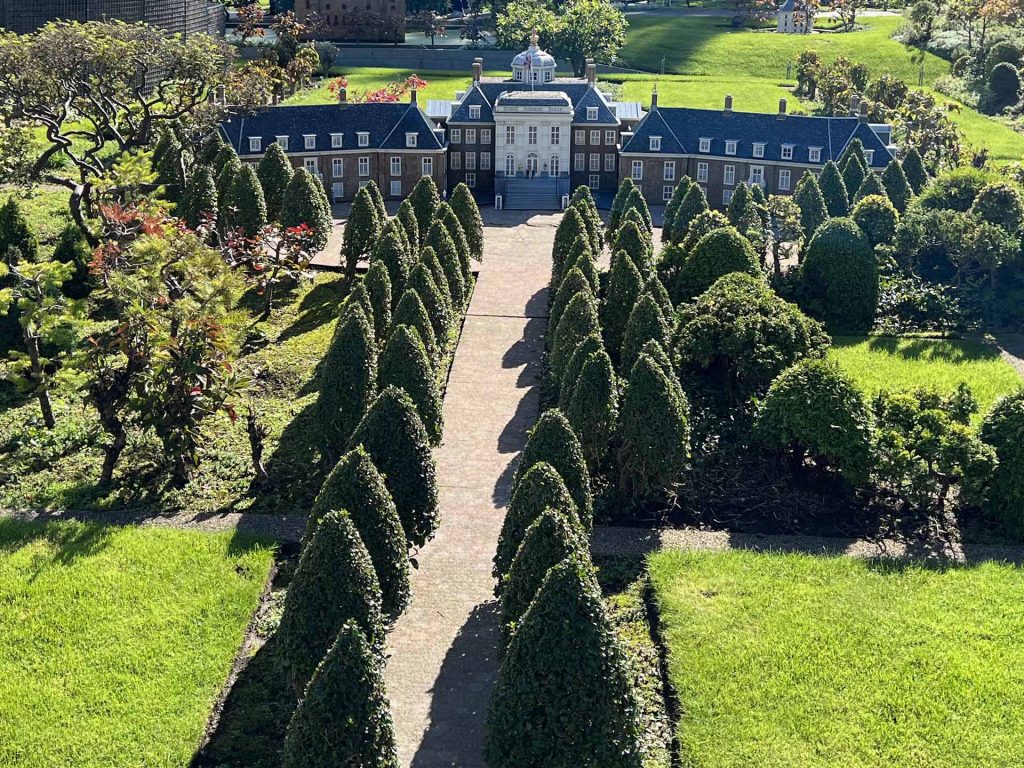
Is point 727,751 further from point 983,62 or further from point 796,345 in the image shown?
point 983,62

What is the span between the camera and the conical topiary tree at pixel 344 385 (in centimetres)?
4816

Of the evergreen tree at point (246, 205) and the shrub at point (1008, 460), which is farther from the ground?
the evergreen tree at point (246, 205)

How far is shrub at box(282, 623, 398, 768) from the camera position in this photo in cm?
2742

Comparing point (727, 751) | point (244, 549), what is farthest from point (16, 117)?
point (727, 751)

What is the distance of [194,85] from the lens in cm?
9069

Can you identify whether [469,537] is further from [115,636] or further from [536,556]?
[115,636]

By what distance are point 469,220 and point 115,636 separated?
141ft

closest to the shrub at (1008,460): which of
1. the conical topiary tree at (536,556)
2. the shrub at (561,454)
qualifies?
the shrub at (561,454)

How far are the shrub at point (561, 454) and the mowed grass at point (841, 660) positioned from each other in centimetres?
430

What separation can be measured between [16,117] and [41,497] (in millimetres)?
40324

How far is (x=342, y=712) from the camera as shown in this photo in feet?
90.4

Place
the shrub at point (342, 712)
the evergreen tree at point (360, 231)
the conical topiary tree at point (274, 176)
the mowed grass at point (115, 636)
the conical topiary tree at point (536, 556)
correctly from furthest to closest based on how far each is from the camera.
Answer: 1. the conical topiary tree at point (274, 176)
2. the evergreen tree at point (360, 231)
3. the mowed grass at point (115, 636)
4. the conical topiary tree at point (536, 556)
5. the shrub at point (342, 712)

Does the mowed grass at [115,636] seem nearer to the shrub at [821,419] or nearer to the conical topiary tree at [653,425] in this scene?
the conical topiary tree at [653,425]

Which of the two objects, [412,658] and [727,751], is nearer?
[727,751]
